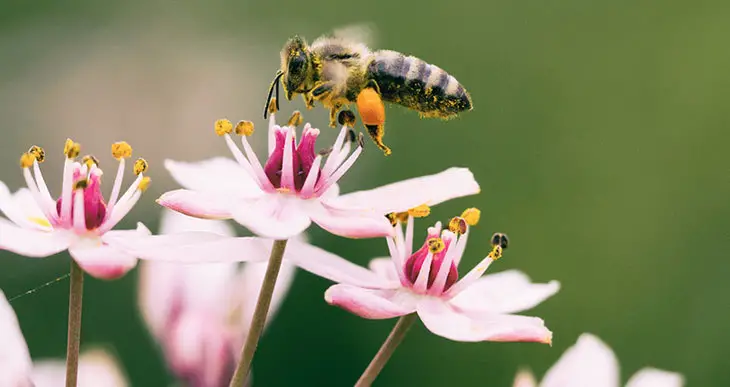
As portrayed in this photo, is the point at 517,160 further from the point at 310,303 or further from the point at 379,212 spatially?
the point at 379,212

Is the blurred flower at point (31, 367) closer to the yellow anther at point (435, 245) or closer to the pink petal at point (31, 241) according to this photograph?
the pink petal at point (31, 241)

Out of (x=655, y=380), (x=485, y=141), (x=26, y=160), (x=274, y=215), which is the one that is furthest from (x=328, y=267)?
(x=485, y=141)

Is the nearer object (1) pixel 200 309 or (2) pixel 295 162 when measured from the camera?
(2) pixel 295 162

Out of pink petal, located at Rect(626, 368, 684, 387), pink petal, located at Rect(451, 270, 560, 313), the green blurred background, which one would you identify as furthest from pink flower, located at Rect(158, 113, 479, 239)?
the green blurred background

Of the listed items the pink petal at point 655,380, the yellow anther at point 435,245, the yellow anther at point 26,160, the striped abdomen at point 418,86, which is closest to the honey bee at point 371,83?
the striped abdomen at point 418,86

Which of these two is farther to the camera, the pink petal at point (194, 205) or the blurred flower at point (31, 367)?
the blurred flower at point (31, 367)

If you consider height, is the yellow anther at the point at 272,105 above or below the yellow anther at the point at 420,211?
above

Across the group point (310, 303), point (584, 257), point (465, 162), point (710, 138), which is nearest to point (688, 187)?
point (710, 138)

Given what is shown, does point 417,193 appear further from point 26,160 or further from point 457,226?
point 26,160
